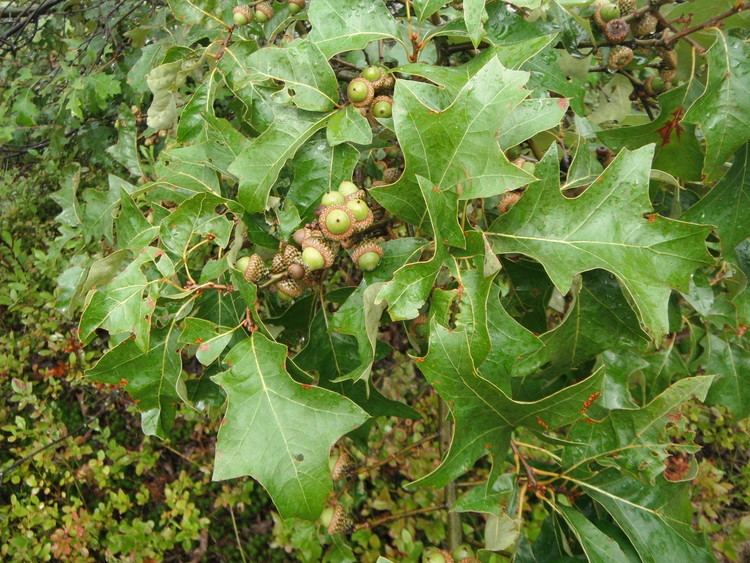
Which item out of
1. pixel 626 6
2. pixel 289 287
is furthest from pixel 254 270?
pixel 626 6

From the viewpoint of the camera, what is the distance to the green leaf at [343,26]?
0.93 meters

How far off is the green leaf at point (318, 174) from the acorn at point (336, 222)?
5 cm

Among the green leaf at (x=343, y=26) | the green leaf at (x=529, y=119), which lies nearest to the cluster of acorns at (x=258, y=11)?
the green leaf at (x=343, y=26)

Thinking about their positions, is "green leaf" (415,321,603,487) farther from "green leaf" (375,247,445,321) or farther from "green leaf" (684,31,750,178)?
"green leaf" (684,31,750,178)

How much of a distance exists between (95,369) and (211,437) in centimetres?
177

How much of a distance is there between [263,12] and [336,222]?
57cm

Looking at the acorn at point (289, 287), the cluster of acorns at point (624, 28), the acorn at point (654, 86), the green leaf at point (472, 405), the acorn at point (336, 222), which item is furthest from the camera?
the acorn at point (654, 86)

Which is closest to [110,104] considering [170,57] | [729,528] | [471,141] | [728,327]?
[170,57]

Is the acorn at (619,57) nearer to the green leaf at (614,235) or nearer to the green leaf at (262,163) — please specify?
the green leaf at (614,235)

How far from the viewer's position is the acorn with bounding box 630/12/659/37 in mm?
1093

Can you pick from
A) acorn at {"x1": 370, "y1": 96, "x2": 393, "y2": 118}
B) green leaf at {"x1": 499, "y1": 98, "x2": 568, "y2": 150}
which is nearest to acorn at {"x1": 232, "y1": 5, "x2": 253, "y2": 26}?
acorn at {"x1": 370, "y1": 96, "x2": 393, "y2": 118}

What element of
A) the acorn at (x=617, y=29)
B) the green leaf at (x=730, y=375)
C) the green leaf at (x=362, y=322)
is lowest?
the green leaf at (x=730, y=375)

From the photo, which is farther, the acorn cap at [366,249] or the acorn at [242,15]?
the acorn at [242,15]

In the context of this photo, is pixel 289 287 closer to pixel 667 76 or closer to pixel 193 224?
pixel 193 224
